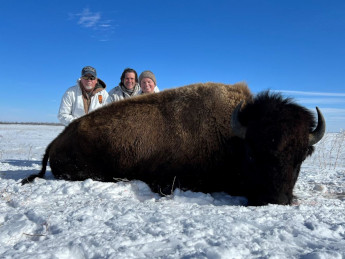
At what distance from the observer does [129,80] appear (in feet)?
27.9

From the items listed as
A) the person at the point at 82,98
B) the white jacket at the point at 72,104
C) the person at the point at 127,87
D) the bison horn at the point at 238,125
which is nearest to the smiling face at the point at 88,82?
the person at the point at 82,98

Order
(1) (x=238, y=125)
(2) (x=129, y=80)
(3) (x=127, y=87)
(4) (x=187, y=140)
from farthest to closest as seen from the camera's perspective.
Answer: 1. (3) (x=127, y=87)
2. (2) (x=129, y=80)
3. (4) (x=187, y=140)
4. (1) (x=238, y=125)

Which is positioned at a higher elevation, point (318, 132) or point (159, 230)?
point (318, 132)

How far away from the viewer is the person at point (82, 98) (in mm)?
7793

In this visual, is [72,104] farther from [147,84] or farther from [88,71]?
[147,84]

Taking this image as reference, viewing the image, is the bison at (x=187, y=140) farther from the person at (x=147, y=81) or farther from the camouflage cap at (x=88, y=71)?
the person at (x=147, y=81)

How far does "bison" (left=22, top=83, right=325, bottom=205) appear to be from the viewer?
3.95 meters

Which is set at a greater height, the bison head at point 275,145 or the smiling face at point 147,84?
the smiling face at point 147,84

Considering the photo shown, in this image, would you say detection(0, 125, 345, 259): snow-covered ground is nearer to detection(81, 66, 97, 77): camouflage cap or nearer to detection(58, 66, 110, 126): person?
detection(58, 66, 110, 126): person

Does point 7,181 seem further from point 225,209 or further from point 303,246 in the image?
point 303,246

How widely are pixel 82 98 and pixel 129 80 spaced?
1.47 m

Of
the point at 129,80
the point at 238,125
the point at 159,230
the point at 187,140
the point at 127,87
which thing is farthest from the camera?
the point at 127,87

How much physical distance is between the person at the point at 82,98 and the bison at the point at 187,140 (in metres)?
2.55

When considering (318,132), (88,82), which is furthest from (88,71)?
(318,132)
